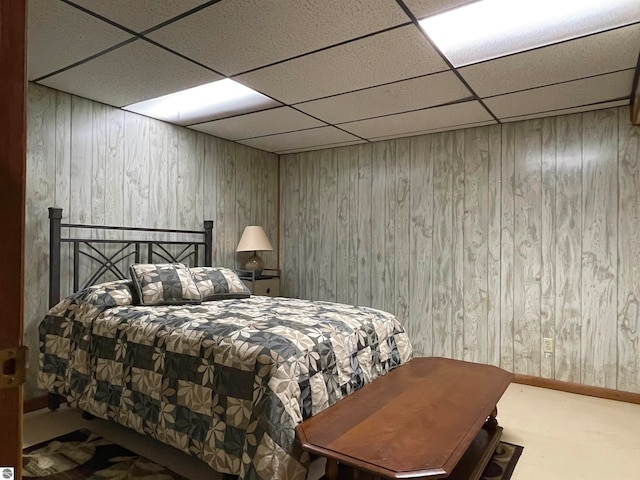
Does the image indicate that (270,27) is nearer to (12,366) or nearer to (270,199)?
(12,366)

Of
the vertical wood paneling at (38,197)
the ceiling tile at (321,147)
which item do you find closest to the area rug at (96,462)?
the vertical wood paneling at (38,197)

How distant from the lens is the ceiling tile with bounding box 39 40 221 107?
236 cm

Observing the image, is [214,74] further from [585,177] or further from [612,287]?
[612,287]

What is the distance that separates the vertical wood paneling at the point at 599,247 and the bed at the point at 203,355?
1.63 meters

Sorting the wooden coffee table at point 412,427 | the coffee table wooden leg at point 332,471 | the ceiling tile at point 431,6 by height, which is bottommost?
the coffee table wooden leg at point 332,471

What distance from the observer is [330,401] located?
1.94m

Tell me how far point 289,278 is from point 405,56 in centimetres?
299

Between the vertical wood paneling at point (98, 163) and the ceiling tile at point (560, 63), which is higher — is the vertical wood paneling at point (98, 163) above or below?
below

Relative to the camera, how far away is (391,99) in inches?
Answer: 117

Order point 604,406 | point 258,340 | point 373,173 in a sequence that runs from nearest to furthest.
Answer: point 258,340 < point 604,406 < point 373,173

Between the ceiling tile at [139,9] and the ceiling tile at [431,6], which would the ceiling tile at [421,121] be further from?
the ceiling tile at [139,9]

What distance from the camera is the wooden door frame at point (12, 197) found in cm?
59

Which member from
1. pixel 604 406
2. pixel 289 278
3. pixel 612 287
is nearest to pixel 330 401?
pixel 604 406

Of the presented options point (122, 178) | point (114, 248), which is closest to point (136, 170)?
point (122, 178)
